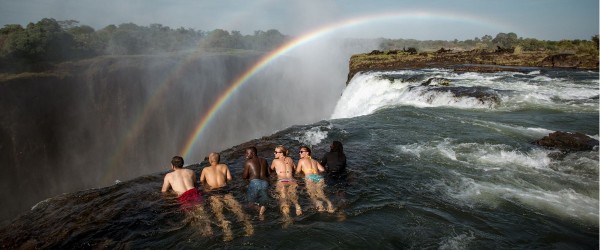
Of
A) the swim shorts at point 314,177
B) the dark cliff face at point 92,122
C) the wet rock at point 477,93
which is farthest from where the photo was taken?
the dark cliff face at point 92,122

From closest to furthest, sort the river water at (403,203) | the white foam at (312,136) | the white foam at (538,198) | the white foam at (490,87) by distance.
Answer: the river water at (403,203) → the white foam at (538,198) → the white foam at (312,136) → the white foam at (490,87)

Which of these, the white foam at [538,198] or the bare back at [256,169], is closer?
the white foam at [538,198]

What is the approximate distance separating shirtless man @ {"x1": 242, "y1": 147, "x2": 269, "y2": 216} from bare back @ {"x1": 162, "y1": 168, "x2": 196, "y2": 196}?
1206 mm

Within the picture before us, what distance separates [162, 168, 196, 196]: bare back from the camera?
688 centimetres

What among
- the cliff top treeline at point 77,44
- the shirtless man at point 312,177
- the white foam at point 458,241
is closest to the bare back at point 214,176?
the shirtless man at point 312,177

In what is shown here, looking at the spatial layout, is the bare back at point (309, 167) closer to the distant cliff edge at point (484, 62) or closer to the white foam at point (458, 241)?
the white foam at point (458, 241)

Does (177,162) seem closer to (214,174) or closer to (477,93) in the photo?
(214,174)

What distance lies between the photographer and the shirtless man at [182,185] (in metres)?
6.68

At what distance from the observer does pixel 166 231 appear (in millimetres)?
5535

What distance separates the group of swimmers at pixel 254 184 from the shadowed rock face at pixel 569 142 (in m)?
6.23

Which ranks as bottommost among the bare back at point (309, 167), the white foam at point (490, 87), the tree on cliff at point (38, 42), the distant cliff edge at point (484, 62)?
the bare back at point (309, 167)

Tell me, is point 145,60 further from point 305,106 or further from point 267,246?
point 267,246

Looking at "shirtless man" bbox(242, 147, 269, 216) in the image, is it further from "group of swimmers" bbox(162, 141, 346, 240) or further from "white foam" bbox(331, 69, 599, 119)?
"white foam" bbox(331, 69, 599, 119)

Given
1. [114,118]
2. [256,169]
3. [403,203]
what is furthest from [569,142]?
[114,118]
